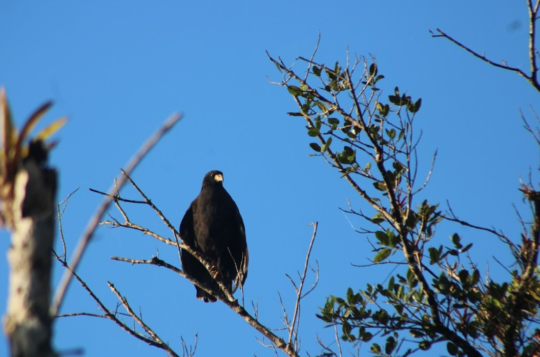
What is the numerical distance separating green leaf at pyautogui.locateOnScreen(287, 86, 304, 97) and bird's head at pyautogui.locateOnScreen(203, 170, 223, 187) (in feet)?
12.0

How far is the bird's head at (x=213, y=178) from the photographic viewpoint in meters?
7.77

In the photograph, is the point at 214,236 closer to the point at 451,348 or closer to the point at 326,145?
the point at 326,145

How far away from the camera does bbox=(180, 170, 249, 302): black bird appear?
7012 millimetres

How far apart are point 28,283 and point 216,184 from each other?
625 cm

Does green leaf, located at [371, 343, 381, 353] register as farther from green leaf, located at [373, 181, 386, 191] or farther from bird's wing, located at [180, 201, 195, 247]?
bird's wing, located at [180, 201, 195, 247]

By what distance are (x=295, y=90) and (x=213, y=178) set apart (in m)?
3.78

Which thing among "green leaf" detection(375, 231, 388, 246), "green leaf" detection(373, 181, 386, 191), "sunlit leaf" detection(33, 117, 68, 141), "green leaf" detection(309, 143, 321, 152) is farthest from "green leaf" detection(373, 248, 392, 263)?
"sunlit leaf" detection(33, 117, 68, 141)

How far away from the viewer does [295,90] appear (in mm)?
4195

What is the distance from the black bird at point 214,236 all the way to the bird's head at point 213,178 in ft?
0.49

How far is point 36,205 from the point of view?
1512mm

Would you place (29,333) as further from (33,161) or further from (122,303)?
(122,303)

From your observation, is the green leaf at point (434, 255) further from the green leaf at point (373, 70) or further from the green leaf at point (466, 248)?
the green leaf at point (373, 70)

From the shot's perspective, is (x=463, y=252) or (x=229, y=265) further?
(x=229, y=265)

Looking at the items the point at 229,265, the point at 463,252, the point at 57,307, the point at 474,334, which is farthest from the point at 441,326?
the point at 229,265
